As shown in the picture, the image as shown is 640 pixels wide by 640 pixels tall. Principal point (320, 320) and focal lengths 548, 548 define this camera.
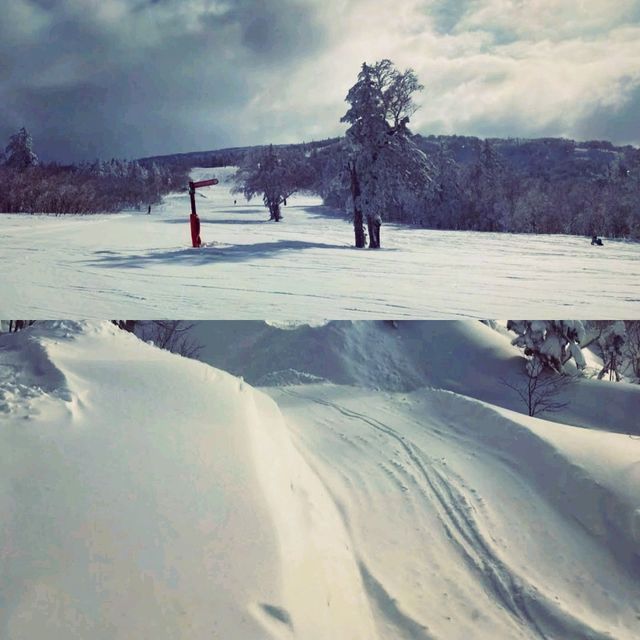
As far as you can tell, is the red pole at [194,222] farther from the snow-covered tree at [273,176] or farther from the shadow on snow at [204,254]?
the snow-covered tree at [273,176]

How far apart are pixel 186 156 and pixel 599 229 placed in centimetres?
230

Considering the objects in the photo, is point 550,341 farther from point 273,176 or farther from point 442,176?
point 273,176

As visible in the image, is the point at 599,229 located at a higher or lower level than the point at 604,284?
higher

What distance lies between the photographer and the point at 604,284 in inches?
111

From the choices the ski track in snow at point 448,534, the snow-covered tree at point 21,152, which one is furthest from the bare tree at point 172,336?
the ski track in snow at point 448,534

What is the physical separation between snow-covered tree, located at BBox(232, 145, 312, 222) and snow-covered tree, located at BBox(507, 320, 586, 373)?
1.47 m

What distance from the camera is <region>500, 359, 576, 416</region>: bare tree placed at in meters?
4.66

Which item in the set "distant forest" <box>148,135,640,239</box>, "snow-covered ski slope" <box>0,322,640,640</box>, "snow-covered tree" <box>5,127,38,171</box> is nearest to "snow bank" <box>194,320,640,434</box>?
"snow-covered ski slope" <box>0,322,640,640</box>

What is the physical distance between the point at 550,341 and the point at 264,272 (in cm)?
233

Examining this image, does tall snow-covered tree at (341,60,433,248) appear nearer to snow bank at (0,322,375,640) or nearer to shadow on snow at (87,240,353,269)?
shadow on snow at (87,240,353,269)

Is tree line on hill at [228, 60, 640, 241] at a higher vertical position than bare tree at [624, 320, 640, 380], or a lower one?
higher

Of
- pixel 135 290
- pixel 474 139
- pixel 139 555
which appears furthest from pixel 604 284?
pixel 139 555

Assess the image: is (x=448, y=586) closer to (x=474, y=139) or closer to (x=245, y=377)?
(x=245, y=377)

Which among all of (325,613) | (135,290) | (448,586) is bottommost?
(448,586)
